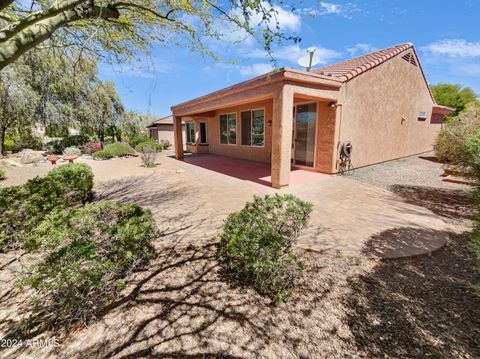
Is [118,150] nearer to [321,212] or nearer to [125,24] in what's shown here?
[125,24]

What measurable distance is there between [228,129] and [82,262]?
13.0 metres

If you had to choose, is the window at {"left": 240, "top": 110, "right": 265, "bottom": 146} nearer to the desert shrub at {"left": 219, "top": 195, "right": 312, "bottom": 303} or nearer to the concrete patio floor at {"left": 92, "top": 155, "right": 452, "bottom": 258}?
the concrete patio floor at {"left": 92, "top": 155, "right": 452, "bottom": 258}

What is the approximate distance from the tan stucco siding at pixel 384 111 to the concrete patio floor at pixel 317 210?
2436 mm

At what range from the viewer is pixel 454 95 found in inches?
901

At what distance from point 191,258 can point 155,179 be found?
6562 millimetres

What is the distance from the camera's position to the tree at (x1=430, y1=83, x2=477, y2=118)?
22328 millimetres

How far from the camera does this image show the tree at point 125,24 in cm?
240

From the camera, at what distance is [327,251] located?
11.4 ft

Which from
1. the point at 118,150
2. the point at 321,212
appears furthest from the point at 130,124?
the point at 321,212

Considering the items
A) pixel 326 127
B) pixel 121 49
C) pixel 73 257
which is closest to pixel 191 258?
pixel 73 257

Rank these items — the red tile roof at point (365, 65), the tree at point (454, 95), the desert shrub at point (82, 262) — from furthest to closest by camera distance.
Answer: the tree at point (454, 95) < the red tile roof at point (365, 65) < the desert shrub at point (82, 262)

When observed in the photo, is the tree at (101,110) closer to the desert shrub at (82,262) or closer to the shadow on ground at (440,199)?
the desert shrub at (82,262)

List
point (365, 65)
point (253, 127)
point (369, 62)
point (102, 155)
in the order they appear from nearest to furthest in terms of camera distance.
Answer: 1. point (365, 65)
2. point (369, 62)
3. point (253, 127)
4. point (102, 155)

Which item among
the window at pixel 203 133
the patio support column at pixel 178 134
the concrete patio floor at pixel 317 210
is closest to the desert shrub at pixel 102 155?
the patio support column at pixel 178 134
